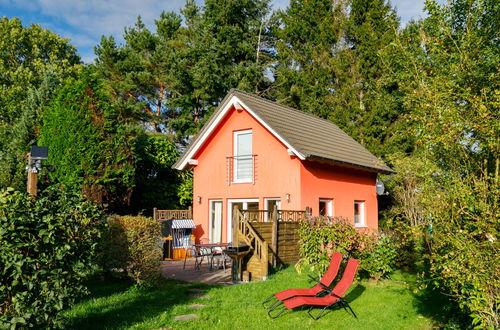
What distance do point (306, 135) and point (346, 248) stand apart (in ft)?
25.9

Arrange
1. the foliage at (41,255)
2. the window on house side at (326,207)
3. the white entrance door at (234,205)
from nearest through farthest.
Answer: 1. the foliage at (41,255)
2. the window on house side at (326,207)
3. the white entrance door at (234,205)

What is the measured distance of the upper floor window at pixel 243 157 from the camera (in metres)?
16.4

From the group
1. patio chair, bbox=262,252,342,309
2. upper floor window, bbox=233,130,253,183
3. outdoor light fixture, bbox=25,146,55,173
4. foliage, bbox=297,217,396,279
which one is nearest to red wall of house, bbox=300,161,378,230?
upper floor window, bbox=233,130,253,183

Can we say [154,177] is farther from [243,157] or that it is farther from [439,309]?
[439,309]

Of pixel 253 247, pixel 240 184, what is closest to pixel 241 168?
pixel 240 184

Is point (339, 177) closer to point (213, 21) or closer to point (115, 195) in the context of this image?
point (115, 195)

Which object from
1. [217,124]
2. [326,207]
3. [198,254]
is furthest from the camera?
[217,124]

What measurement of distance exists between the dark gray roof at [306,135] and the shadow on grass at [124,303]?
6.99 metres

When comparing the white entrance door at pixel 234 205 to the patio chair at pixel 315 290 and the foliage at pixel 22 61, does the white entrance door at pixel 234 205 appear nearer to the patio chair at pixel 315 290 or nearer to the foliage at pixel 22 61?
the patio chair at pixel 315 290

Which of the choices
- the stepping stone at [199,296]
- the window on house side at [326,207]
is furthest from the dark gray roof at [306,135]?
the stepping stone at [199,296]

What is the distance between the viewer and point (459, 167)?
541cm

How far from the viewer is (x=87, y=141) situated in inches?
592

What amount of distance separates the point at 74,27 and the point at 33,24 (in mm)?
6987

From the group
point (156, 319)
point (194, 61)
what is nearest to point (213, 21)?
point (194, 61)
